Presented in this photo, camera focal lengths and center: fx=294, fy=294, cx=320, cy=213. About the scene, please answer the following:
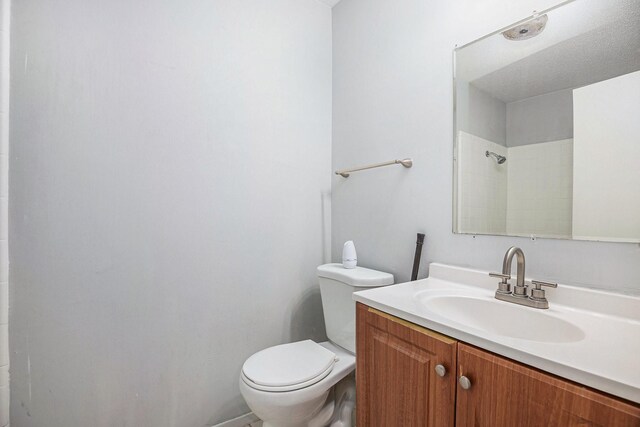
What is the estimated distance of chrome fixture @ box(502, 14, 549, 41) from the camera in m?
1.02

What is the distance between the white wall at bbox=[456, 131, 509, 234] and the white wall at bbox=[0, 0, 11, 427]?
1774 millimetres

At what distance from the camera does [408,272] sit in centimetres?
144

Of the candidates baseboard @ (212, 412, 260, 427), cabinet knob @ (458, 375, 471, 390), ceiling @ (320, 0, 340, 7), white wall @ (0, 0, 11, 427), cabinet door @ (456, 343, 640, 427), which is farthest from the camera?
ceiling @ (320, 0, 340, 7)

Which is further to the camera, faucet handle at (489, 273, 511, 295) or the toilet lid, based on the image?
the toilet lid

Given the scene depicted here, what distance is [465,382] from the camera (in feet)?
2.29

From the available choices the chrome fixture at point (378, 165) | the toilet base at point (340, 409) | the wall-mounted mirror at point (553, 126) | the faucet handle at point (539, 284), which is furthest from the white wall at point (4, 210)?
the faucet handle at point (539, 284)

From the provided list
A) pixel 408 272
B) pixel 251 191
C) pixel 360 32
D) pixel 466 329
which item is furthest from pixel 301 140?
pixel 466 329

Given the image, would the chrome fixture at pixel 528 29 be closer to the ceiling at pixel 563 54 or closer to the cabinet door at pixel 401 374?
the ceiling at pixel 563 54

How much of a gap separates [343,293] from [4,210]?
4.63 feet

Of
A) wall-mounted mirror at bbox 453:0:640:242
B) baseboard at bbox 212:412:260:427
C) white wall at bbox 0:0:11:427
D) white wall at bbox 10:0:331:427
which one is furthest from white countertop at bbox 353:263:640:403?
white wall at bbox 0:0:11:427

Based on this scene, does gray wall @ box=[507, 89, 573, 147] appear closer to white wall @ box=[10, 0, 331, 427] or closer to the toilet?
the toilet

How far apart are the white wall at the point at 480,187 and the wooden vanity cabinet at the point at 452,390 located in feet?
1.85

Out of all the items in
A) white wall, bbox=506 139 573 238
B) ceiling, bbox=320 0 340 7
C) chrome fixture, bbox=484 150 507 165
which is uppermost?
ceiling, bbox=320 0 340 7

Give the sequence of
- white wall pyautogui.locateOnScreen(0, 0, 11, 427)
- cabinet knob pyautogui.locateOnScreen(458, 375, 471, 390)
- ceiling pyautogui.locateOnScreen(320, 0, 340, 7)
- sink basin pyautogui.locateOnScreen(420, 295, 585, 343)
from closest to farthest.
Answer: cabinet knob pyautogui.locateOnScreen(458, 375, 471, 390), sink basin pyautogui.locateOnScreen(420, 295, 585, 343), white wall pyautogui.locateOnScreen(0, 0, 11, 427), ceiling pyautogui.locateOnScreen(320, 0, 340, 7)
